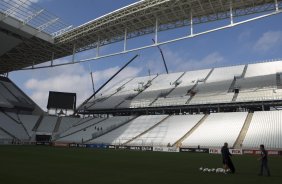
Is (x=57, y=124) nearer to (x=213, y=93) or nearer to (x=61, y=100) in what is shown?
(x=61, y=100)

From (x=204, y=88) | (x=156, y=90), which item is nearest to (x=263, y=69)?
(x=204, y=88)

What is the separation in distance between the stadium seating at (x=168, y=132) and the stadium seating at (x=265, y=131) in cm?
988

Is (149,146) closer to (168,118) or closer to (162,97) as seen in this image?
(168,118)

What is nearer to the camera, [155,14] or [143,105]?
[155,14]

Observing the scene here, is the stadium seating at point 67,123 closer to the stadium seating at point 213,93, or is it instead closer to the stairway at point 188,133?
the stadium seating at point 213,93

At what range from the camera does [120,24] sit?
44.7 metres

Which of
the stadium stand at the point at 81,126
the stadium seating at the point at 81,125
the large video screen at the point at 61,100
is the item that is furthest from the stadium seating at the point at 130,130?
the large video screen at the point at 61,100

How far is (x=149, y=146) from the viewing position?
4775cm

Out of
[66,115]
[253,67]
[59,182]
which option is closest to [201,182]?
[59,182]

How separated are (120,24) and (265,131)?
2413cm

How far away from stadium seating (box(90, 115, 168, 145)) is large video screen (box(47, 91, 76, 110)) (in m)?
21.8

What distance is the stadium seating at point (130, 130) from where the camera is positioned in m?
54.2

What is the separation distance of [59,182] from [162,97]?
2185 inches

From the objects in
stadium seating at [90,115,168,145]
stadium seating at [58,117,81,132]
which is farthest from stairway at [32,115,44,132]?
stadium seating at [90,115,168,145]
